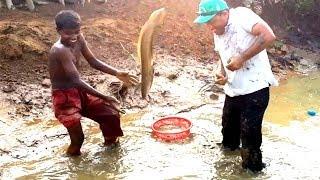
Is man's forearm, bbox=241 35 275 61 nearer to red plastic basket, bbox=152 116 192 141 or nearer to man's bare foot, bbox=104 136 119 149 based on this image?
red plastic basket, bbox=152 116 192 141

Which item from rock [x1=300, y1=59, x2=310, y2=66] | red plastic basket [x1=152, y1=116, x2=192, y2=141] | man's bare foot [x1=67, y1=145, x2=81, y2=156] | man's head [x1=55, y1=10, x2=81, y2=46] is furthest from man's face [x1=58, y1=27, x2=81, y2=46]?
rock [x1=300, y1=59, x2=310, y2=66]

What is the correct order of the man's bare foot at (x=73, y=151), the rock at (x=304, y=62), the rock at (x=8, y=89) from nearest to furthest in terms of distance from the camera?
the man's bare foot at (x=73, y=151) < the rock at (x=8, y=89) < the rock at (x=304, y=62)

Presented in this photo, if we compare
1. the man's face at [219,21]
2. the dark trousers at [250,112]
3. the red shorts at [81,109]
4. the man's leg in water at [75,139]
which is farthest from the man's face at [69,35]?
the dark trousers at [250,112]

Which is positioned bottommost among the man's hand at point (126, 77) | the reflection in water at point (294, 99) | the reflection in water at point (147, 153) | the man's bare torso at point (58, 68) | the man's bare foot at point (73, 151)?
the reflection in water at point (294, 99)

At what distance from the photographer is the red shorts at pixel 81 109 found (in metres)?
6.34

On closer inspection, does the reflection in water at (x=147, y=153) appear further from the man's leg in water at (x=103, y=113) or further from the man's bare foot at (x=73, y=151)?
the man's leg in water at (x=103, y=113)

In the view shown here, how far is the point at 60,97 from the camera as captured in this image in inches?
250

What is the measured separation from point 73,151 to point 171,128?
61.1 inches

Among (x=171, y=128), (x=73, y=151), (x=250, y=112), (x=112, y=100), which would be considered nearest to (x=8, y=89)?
(x=73, y=151)

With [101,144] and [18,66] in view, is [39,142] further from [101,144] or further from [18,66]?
[18,66]

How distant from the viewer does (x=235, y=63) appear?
5527mm

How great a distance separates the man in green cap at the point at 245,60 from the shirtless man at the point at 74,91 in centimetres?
136

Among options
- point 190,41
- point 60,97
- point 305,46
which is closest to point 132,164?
point 60,97

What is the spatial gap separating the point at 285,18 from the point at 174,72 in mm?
4002
